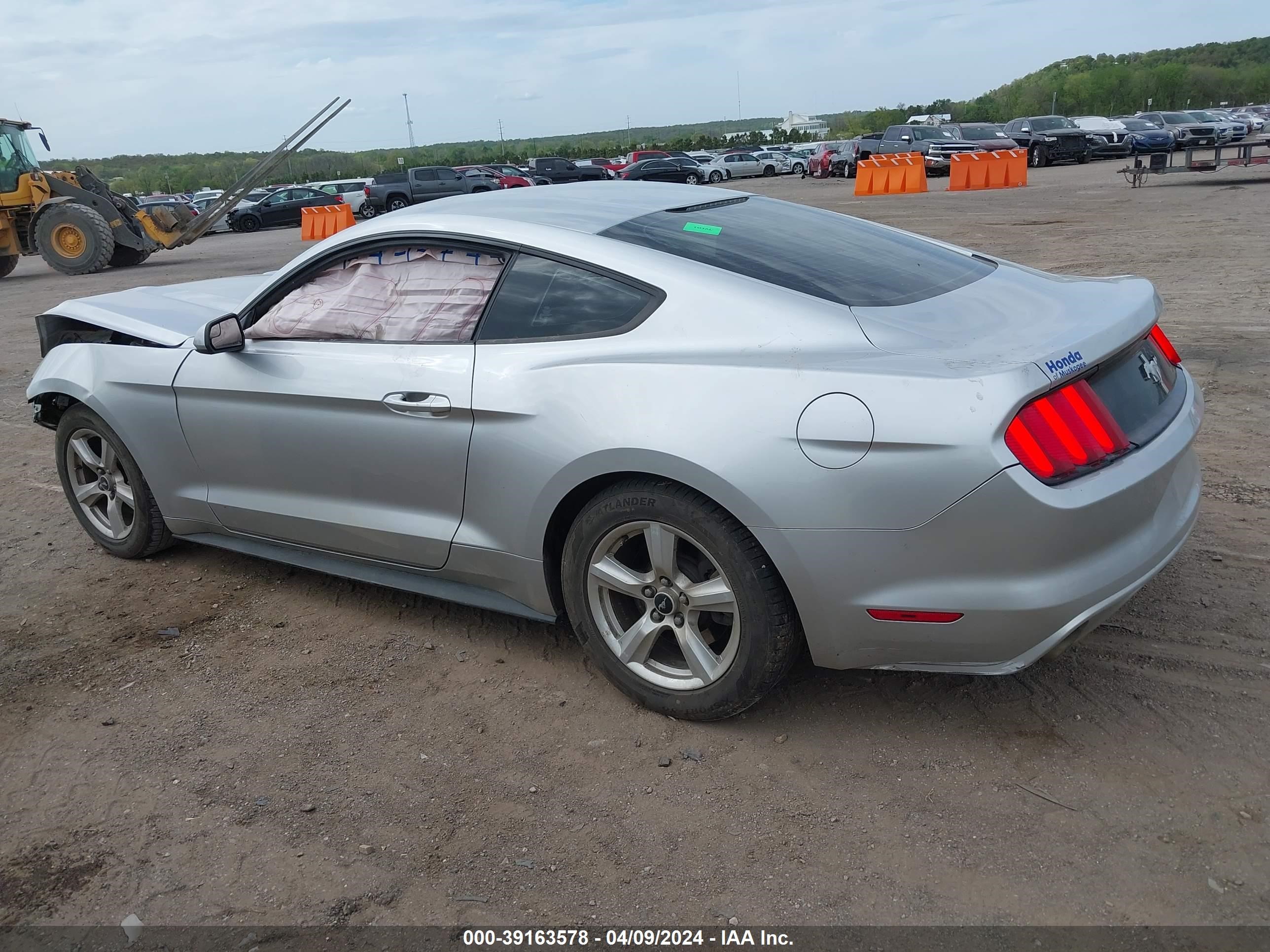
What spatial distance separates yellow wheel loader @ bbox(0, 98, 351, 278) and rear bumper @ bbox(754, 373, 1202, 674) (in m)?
18.6

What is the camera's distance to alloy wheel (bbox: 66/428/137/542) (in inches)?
182

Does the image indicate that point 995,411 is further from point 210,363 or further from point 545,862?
point 210,363

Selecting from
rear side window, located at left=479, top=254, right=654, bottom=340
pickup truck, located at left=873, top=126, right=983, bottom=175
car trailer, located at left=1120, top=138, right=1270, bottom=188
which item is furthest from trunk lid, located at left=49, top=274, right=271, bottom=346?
pickup truck, located at left=873, top=126, right=983, bottom=175

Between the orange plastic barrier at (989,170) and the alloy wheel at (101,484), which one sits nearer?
the alloy wheel at (101,484)

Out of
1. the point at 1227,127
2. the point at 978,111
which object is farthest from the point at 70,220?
the point at 978,111

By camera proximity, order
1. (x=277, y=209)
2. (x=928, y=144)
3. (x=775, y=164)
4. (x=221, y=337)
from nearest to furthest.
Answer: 1. (x=221, y=337)
2. (x=928, y=144)
3. (x=277, y=209)
4. (x=775, y=164)

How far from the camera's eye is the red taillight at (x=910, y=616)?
2684 mm

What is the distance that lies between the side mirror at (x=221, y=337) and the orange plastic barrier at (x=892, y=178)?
23.9 metres

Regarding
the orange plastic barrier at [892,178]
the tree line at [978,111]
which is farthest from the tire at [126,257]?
the tree line at [978,111]

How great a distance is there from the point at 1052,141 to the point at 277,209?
80.5ft

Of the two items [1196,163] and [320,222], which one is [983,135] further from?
[320,222]

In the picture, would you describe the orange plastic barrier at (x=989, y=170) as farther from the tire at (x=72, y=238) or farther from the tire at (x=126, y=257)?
the tire at (x=72, y=238)

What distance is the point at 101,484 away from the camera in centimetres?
473

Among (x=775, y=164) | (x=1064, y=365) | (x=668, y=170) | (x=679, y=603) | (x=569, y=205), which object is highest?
(x=569, y=205)
